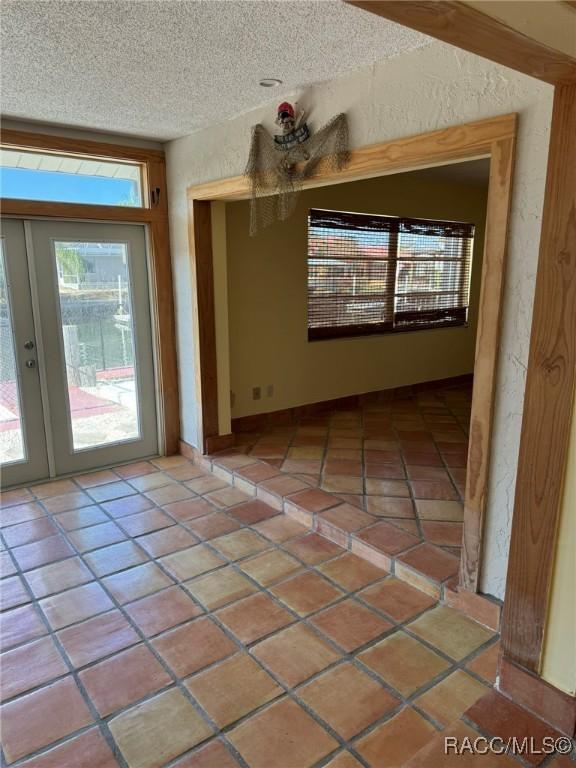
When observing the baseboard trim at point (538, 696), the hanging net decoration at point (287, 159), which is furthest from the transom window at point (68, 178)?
the baseboard trim at point (538, 696)

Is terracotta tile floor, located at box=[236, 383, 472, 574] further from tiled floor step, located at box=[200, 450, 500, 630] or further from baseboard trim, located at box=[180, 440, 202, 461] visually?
baseboard trim, located at box=[180, 440, 202, 461]

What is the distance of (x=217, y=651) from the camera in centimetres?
204

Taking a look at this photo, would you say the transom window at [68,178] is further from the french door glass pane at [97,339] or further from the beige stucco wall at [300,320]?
the beige stucco wall at [300,320]

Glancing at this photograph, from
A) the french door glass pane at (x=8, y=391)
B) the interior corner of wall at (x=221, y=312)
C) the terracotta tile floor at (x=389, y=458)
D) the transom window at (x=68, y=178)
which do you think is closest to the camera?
the terracotta tile floor at (x=389, y=458)

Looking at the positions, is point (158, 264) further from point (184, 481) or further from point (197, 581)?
point (197, 581)

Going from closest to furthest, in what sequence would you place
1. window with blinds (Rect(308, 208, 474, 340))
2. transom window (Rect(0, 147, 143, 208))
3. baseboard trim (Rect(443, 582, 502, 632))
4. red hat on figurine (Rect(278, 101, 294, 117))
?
baseboard trim (Rect(443, 582, 502, 632))
red hat on figurine (Rect(278, 101, 294, 117))
transom window (Rect(0, 147, 143, 208))
window with blinds (Rect(308, 208, 474, 340))

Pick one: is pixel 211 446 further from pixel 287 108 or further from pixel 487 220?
pixel 487 220

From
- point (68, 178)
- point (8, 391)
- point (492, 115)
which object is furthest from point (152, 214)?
point (492, 115)

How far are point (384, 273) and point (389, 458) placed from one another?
2176 mm

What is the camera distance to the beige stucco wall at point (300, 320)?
169 inches

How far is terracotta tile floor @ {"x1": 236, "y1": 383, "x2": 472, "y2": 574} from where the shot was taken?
295 centimetres

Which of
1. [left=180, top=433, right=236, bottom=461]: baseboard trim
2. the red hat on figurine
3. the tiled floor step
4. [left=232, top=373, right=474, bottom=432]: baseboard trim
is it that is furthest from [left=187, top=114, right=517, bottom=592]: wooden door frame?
[left=232, top=373, right=474, bottom=432]: baseboard trim

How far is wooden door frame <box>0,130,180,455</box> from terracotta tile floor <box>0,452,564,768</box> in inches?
48.7

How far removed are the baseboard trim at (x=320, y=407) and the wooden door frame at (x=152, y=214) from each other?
633 mm
